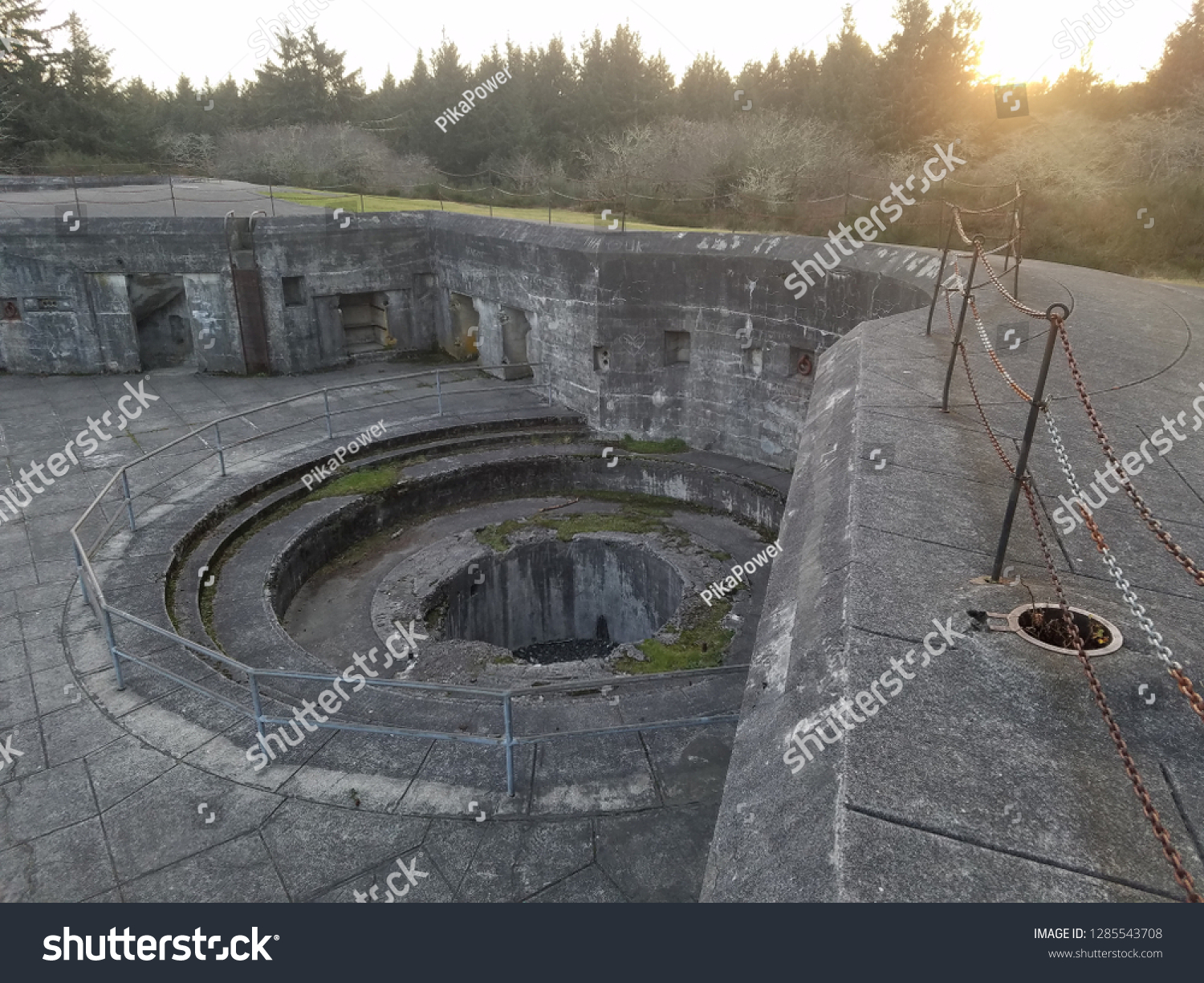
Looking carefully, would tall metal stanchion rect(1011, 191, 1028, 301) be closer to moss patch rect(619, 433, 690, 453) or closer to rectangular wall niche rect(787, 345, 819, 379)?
rectangular wall niche rect(787, 345, 819, 379)

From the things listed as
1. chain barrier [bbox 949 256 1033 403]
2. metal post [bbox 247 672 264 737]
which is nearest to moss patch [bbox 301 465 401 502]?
metal post [bbox 247 672 264 737]

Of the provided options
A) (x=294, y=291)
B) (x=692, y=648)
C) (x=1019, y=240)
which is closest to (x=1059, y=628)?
(x=1019, y=240)

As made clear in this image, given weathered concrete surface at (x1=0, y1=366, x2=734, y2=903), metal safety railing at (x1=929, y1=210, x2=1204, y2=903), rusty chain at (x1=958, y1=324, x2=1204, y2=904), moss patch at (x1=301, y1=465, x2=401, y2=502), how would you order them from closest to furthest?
rusty chain at (x1=958, y1=324, x2=1204, y2=904), metal safety railing at (x1=929, y1=210, x2=1204, y2=903), weathered concrete surface at (x1=0, y1=366, x2=734, y2=903), moss patch at (x1=301, y1=465, x2=401, y2=502)

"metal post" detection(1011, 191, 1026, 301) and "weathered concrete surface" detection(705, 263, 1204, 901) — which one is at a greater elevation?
"metal post" detection(1011, 191, 1026, 301)

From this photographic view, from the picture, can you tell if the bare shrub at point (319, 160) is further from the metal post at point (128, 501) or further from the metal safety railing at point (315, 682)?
the metal safety railing at point (315, 682)

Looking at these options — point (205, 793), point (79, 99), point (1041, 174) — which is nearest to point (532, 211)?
point (1041, 174)

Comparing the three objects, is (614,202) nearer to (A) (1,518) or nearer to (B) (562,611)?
(B) (562,611)
